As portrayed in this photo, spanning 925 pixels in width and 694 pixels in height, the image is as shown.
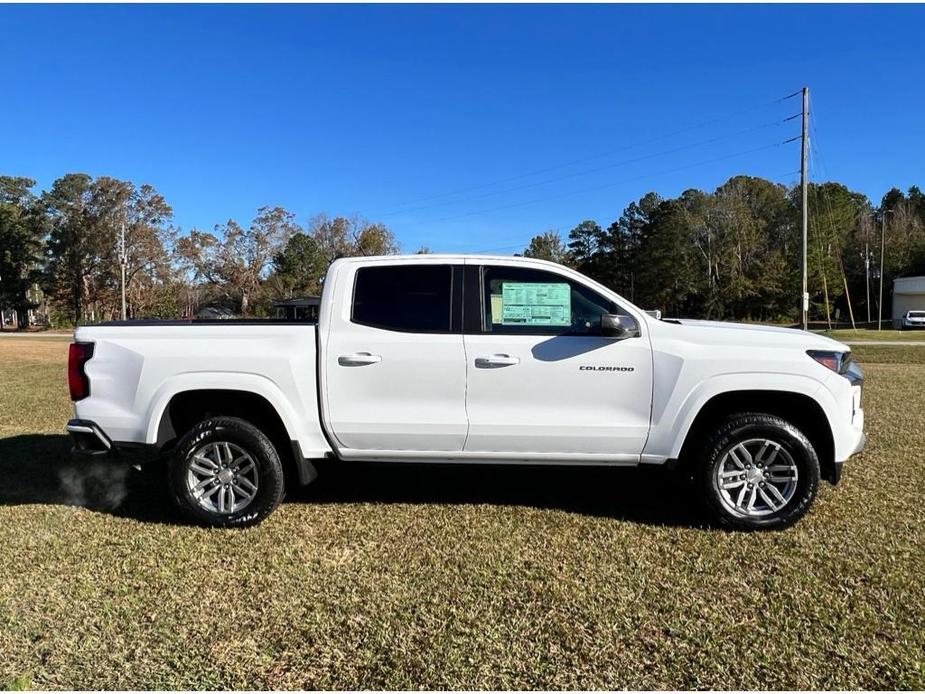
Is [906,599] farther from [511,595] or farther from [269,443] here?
[269,443]

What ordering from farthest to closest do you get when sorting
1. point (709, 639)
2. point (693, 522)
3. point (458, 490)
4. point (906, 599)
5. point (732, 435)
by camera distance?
point (458, 490)
point (693, 522)
point (732, 435)
point (906, 599)
point (709, 639)

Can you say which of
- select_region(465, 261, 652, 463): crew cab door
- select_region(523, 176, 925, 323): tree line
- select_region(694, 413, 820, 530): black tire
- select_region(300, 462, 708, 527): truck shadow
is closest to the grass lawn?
select_region(300, 462, 708, 527): truck shadow

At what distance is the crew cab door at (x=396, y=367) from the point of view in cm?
418

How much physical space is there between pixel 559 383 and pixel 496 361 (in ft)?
1.41

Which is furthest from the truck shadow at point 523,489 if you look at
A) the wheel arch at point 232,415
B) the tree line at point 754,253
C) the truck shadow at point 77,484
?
the tree line at point 754,253

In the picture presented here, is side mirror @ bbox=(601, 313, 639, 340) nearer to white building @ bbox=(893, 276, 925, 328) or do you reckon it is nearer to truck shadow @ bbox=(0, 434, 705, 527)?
truck shadow @ bbox=(0, 434, 705, 527)

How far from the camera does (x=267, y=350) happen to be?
4242mm

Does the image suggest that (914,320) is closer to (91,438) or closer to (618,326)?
(618,326)

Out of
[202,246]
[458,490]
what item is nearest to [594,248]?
[202,246]

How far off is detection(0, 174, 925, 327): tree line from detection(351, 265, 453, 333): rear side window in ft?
186

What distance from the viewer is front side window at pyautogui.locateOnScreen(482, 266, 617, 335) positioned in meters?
4.20

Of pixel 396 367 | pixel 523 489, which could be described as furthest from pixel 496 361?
pixel 523 489

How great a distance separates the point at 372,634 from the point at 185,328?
98.1 inches

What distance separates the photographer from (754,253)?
6131 cm
